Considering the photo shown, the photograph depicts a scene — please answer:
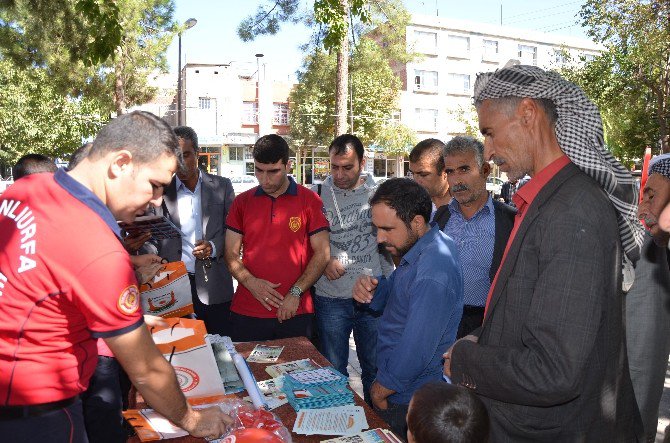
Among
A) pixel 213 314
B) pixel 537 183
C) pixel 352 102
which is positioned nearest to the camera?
pixel 537 183

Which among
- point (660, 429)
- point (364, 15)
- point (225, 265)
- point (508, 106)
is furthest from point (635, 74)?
point (508, 106)

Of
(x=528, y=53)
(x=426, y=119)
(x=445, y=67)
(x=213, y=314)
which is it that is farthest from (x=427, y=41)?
(x=213, y=314)

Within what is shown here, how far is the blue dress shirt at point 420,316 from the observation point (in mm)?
2273

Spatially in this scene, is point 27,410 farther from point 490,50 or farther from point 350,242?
point 490,50

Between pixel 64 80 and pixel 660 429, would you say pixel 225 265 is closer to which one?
pixel 660 429

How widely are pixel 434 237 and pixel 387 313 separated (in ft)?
1.39

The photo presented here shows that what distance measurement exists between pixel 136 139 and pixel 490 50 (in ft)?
145

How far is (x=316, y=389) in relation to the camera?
7.64 feet

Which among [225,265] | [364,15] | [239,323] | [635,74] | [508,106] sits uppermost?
[635,74]

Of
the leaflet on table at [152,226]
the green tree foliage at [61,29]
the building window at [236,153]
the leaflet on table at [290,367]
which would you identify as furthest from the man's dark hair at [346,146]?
the building window at [236,153]

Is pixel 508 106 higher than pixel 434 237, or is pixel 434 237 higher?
pixel 508 106

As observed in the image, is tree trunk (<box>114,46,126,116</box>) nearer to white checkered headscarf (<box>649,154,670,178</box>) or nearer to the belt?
white checkered headscarf (<box>649,154,670,178</box>)

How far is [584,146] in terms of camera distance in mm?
1565

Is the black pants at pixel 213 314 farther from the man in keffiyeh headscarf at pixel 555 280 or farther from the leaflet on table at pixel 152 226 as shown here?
the man in keffiyeh headscarf at pixel 555 280
